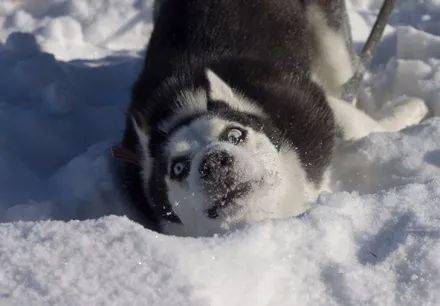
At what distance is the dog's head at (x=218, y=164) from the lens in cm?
245

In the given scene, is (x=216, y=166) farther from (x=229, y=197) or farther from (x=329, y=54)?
(x=329, y=54)

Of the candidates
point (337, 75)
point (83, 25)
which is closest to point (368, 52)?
point (337, 75)

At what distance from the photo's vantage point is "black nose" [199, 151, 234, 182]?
95.3 inches

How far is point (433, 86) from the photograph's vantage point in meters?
3.66

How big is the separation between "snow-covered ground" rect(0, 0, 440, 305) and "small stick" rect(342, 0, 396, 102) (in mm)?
162

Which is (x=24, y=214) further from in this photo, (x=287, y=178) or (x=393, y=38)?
(x=393, y=38)

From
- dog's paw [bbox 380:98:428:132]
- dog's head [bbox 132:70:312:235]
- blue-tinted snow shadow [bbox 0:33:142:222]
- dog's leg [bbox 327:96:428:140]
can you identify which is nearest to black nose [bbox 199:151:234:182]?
dog's head [bbox 132:70:312:235]

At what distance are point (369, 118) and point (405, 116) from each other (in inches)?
7.1

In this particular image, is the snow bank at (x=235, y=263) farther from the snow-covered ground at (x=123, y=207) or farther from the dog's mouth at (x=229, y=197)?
the dog's mouth at (x=229, y=197)

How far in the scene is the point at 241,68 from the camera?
3.32 meters

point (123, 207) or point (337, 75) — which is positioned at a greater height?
point (337, 75)

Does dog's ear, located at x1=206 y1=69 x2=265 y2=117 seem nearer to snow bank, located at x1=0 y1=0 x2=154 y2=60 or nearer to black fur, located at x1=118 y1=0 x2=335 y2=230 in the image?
black fur, located at x1=118 y1=0 x2=335 y2=230

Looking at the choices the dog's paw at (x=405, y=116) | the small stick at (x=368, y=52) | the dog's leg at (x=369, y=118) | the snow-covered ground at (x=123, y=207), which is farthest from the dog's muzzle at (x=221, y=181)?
the small stick at (x=368, y=52)

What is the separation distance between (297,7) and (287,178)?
1.26 meters
